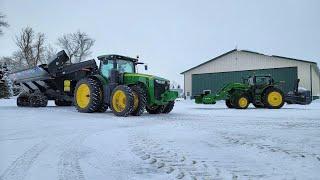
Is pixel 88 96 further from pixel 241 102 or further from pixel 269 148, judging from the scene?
pixel 269 148

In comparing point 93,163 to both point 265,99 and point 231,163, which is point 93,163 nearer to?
point 231,163

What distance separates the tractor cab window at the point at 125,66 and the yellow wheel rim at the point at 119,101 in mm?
1626

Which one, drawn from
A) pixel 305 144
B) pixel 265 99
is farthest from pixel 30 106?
pixel 305 144

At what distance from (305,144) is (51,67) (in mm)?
12684

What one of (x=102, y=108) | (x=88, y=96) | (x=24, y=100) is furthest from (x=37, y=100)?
(x=102, y=108)

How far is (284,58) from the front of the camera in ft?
100

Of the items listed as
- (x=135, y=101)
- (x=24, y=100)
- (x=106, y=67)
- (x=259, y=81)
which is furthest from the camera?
(x=259, y=81)

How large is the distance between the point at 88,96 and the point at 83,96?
0.46 metres

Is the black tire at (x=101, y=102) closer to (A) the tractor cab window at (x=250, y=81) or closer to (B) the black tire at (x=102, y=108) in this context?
(B) the black tire at (x=102, y=108)

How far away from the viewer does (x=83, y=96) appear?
13289mm

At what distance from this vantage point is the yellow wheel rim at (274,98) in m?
17.8

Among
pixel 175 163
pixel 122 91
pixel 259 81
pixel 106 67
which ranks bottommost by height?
pixel 175 163

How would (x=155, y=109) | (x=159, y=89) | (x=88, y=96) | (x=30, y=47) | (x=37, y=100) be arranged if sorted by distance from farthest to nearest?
(x=30, y=47) → (x=37, y=100) → (x=155, y=109) → (x=88, y=96) → (x=159, y=89)

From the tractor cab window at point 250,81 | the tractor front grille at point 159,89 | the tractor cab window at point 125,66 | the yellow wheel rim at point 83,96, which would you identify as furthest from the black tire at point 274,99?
the yellow wheel rim at point 83,96
